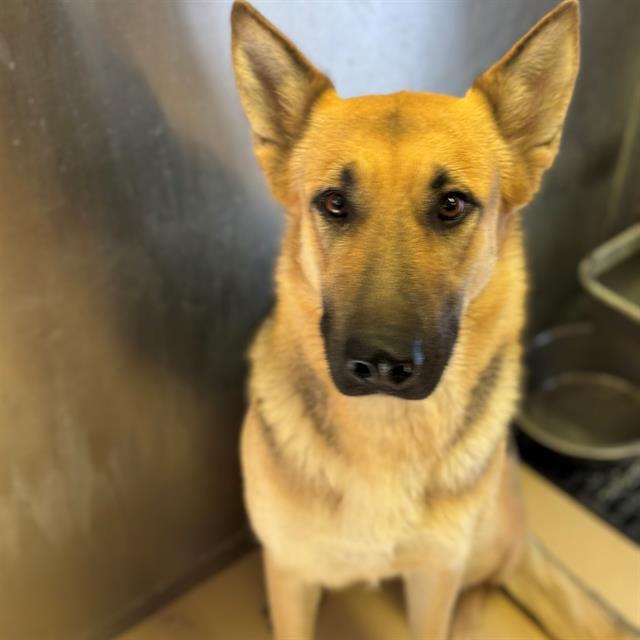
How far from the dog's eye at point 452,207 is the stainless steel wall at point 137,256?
511mm

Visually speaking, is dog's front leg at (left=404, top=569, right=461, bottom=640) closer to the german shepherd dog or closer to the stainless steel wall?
the german shepherd dog

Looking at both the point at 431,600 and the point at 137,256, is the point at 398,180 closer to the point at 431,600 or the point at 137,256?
the point at 137,256

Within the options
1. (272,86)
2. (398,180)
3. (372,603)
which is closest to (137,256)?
(272,86)

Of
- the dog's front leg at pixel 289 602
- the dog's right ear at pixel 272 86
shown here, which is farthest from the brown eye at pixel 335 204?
the dog's front leg at pixel 289 602

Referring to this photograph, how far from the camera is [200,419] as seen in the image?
5.47 ft

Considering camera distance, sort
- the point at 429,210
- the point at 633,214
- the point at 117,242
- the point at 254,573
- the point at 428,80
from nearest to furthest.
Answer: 1. the point at 429,210
2. the point at 117,242
3. the point at 428,80
4. the point at 254,573
5. the point at 633,214

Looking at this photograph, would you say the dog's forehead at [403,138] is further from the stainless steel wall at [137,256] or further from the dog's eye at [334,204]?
the stainless steel wall at [137,256]

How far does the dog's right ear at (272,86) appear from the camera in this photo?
3.44ft

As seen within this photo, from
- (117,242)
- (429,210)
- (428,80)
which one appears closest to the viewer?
(429,210)

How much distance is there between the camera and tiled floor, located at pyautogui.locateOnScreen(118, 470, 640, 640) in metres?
1.71

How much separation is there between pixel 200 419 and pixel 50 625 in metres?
0.58

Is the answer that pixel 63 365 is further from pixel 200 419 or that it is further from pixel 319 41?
pixel 319 41

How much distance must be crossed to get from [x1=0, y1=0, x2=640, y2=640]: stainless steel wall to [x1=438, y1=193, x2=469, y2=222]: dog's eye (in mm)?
511

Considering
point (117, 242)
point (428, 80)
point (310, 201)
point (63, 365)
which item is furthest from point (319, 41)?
point (63, 365)
